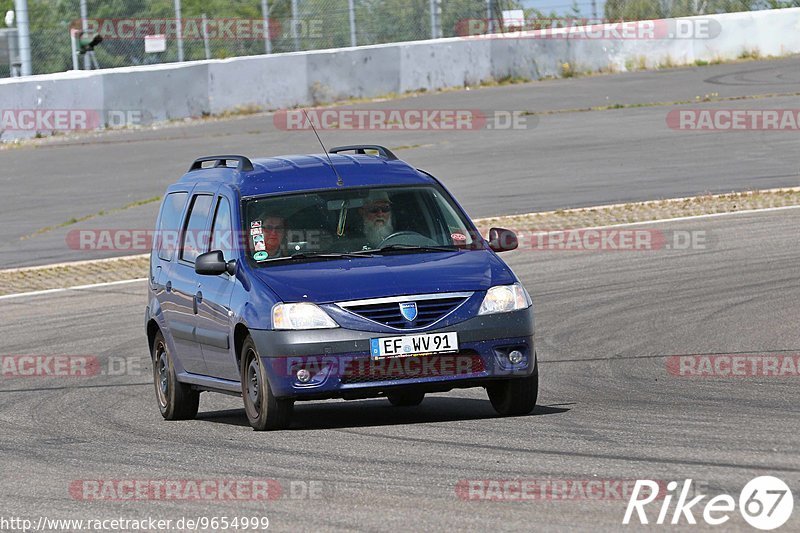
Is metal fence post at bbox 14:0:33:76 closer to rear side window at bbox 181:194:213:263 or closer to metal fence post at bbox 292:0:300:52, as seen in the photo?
metal fence post at bbox 292:0:300:52

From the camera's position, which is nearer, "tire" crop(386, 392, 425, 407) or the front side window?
the front side window

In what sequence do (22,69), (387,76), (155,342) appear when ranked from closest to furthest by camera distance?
(155,342), (22,69), (387,76)

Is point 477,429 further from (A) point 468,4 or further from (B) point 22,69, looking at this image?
(A) point 468,4

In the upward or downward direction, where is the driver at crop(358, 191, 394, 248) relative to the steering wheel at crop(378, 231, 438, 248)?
upward

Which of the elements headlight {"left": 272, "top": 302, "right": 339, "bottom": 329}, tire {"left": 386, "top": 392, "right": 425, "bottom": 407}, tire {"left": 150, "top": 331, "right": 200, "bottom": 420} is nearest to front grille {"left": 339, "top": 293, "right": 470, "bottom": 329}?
headlight {"left": 272, "top": 302, "right": 339, "bottom": 329}

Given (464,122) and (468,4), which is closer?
(464,122)

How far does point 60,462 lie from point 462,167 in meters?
19.1

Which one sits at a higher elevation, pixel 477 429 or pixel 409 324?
pixel 409 324

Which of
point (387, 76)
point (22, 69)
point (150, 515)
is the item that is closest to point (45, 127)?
point (22, 69)

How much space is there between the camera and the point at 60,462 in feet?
30.0

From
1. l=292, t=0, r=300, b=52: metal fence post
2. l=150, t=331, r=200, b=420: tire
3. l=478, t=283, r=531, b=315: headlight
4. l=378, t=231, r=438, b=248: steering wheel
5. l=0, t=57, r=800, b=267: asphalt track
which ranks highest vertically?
l=292, t=0, r=300, b=52: metal fence post

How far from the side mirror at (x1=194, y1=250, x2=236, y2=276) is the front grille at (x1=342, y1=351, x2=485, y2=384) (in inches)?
48.9

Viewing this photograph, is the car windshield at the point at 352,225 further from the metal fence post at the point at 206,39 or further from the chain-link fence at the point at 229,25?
the metal fence post at the point at 206,39

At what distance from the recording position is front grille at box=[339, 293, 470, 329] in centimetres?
940
